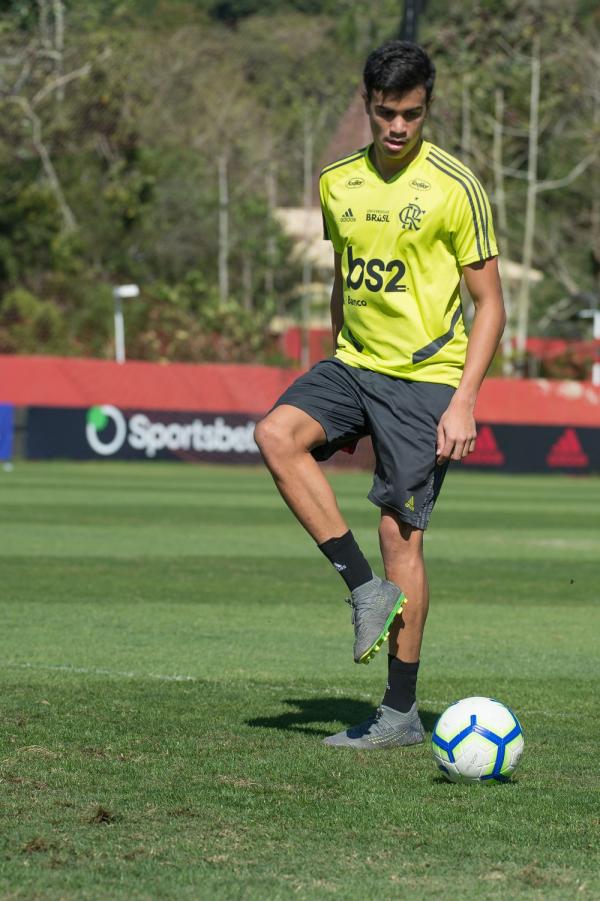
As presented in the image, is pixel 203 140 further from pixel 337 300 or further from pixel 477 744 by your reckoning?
pixel 477 744

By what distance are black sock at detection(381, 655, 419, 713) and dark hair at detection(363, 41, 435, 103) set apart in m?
1.98

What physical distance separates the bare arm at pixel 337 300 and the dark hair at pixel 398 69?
651 millimetres

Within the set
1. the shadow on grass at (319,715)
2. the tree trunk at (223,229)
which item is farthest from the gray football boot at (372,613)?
the tree trunk at (223,229)

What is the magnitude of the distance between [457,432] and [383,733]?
1.07 metres

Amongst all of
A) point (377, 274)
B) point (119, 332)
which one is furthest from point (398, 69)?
point (119, 332)

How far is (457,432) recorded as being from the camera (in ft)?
17.1

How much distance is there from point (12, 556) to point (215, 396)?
63.3 ft

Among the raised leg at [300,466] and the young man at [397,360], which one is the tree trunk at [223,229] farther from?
the raised leg at [300,466]

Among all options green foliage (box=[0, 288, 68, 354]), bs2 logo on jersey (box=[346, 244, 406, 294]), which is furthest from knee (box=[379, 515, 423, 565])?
green foliage (box=[0, 288, 68, 354])

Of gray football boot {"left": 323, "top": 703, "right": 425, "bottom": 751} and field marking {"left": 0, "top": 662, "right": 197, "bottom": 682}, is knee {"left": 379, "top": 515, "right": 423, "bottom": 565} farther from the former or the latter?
field marking {"left": 0, "top": 662, "right": 197, "bottom": 682}

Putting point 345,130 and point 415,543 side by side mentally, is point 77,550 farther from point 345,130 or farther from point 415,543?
point 345,130

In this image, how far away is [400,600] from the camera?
521 centimetres

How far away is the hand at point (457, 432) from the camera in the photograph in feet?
17.1

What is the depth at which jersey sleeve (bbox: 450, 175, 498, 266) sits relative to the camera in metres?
5.27
